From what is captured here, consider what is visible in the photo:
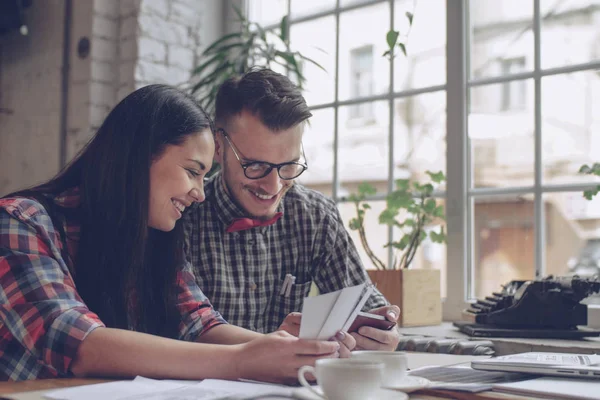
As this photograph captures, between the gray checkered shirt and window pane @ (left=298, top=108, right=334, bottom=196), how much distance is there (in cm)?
80

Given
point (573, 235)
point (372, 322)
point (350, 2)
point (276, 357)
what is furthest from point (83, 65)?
point (276, 357)

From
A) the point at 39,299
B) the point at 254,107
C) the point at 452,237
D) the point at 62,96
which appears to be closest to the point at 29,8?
the point at 62,96

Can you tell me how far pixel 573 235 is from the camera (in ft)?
7.94

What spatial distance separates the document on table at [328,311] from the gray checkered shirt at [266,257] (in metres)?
0.74

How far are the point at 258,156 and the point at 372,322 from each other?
1.86ft

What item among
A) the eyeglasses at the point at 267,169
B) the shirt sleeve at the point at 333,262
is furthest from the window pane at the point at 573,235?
the eyeglasses at the point at 267,169

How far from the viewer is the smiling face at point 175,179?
57.2 inches

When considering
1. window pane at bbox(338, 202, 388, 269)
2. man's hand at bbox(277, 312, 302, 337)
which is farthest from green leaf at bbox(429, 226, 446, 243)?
man's hand at bbox(277, 312, 302, 337)

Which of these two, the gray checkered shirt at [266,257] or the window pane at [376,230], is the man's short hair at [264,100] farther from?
the window pane at [376,230]

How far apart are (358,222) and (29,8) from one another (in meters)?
1.99

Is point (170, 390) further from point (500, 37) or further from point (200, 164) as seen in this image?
point (500, 37)

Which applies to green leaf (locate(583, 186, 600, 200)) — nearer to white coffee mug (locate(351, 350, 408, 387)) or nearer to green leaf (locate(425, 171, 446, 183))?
green leaf (locate(425, 171, 446, 183))

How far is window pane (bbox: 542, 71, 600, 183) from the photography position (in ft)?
7.31

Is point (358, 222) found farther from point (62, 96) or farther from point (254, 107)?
point (62, 96)
